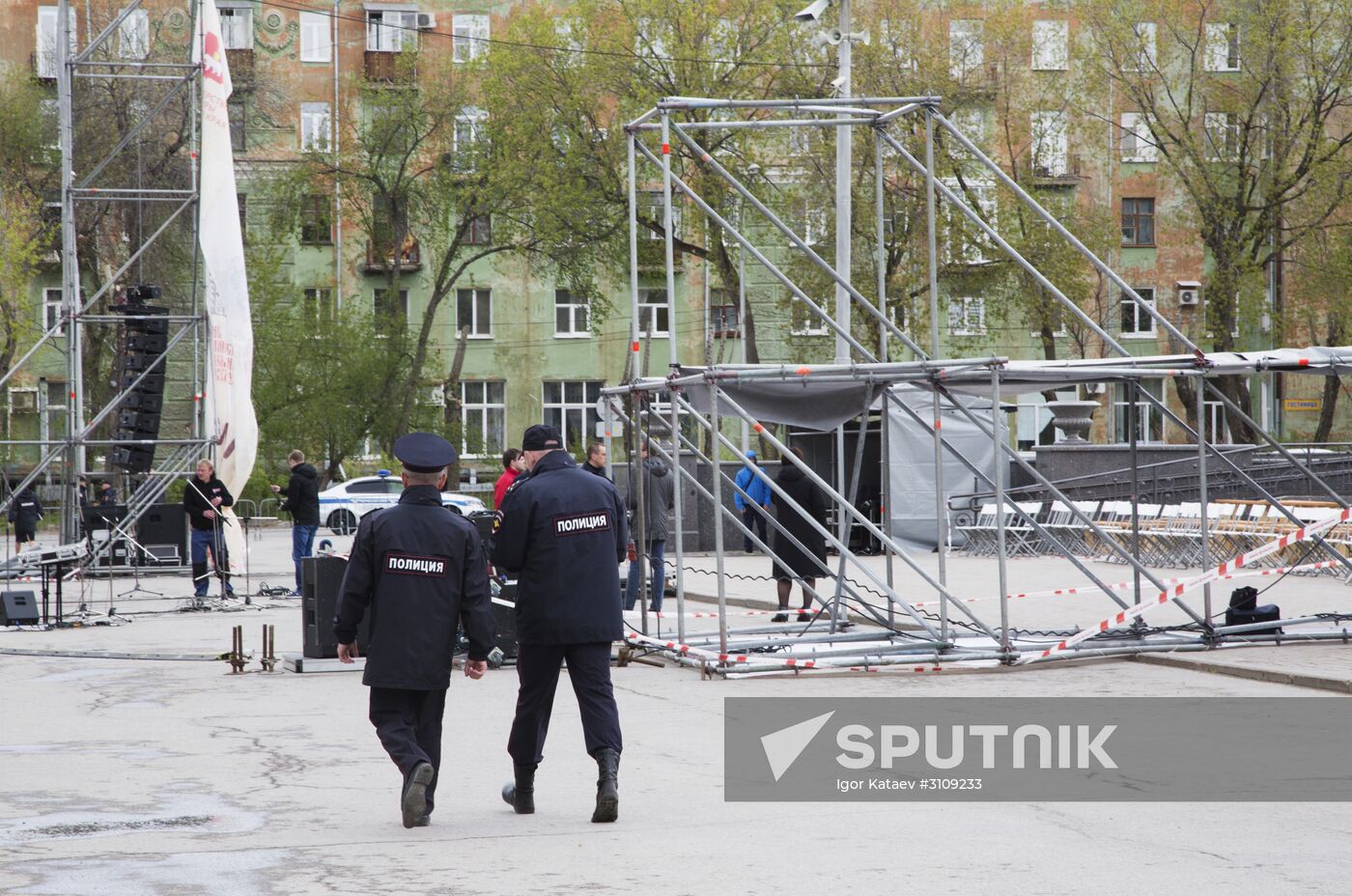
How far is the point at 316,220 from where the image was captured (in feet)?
193

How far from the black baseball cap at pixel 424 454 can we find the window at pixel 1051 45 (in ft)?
133

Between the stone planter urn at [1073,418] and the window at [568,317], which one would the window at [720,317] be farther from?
the stone planter urn at [1073,418]

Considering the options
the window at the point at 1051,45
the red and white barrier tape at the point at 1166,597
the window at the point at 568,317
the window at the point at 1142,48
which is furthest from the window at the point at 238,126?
the red and white barrier tape at the point at 1166,597

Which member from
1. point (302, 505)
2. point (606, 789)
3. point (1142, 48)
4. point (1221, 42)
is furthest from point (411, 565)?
point (1221, 42)

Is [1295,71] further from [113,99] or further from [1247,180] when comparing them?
[113,99]

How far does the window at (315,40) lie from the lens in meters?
59.3

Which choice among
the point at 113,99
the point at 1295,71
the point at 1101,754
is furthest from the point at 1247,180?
the point at 1101,754

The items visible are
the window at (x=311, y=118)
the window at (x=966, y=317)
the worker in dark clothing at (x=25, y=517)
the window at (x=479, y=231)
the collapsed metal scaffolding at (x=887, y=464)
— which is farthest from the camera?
the window at (x=311, y=118)

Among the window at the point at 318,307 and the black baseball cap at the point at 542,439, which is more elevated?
the window at the point at 318,307

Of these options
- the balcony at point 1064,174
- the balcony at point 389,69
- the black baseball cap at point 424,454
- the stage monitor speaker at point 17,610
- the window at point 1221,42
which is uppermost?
the balcony at point 389,69

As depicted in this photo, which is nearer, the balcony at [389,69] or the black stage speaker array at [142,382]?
the black stage speaker array at [142,382]

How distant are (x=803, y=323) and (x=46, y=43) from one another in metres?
24.4

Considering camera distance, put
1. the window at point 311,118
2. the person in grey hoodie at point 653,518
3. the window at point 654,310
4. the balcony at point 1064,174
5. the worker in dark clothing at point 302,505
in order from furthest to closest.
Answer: the window at point 654,310
the window at point 311,118
the balcony at point 1064,174
the worker in dark clothing at point 302,505
the person in grey hoodie at point 653,518

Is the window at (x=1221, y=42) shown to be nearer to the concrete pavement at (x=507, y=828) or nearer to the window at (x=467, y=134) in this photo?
the window at (x=467, y=134)
